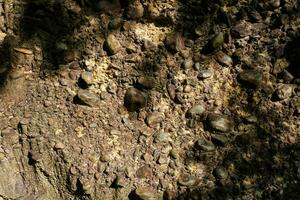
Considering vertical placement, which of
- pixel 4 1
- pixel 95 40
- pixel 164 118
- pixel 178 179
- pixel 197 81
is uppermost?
pixel 4 1

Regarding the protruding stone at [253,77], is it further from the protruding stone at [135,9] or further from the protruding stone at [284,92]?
the protruding stone at [135,9]

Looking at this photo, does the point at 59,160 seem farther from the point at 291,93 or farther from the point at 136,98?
the point at 291,93

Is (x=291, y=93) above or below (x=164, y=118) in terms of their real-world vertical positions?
above

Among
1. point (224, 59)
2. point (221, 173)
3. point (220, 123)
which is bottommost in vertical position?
point (221, 173)

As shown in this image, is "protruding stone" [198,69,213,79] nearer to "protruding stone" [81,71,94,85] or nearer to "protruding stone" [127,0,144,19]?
"protruding stone" [127,0,144,19]

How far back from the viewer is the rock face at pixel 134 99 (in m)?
2.29

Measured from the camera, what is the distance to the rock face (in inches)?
90.1

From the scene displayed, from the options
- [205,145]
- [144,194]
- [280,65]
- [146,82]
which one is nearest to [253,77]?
[280,65]

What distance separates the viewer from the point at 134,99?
7.50 feet

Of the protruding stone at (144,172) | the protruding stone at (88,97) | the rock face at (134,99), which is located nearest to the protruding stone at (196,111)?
the rock face at (134,99)

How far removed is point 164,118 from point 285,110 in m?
0.57

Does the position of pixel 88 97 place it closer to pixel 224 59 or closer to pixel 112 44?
pixel 112 44

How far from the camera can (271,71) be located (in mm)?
2240

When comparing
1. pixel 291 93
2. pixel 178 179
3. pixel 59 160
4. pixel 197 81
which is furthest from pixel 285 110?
pixel 59 160
